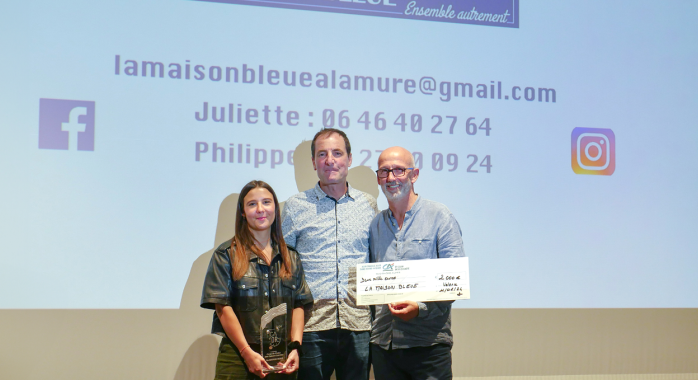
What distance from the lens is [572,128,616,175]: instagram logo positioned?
341cm

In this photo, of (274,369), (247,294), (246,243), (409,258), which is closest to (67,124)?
(246,243)

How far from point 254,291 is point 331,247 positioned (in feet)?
1.38

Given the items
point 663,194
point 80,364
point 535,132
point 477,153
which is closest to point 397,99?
point 477,153

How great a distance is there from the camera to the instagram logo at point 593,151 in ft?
11.2

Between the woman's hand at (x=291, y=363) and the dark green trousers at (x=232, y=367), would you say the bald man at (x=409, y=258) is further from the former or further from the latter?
the dark green trousers at (x=232, y=367)

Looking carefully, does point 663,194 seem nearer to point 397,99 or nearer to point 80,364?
point 397,99

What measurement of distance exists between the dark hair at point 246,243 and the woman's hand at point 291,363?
0.31m

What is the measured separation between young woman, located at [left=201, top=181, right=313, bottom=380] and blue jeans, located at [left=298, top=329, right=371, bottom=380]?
140mm

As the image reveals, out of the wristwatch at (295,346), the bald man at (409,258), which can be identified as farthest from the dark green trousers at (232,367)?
the bald man at (409,258)

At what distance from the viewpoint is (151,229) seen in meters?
2.96

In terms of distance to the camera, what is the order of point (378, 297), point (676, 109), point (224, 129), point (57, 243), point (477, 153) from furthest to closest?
point (676, 109)
point (477, 153)
point (224, 129)
point (57, 243)
point (378, 297)

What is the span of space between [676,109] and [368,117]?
6.54ft

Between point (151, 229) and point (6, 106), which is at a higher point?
point (6, 106)

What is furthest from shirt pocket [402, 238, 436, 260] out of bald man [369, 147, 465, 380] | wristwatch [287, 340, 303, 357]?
wristwatch [287, 340, 303, 357]
